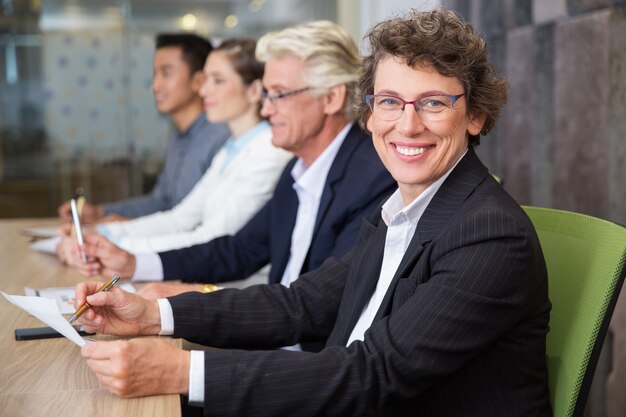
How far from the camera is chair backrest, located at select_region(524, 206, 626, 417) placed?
5.01 feet

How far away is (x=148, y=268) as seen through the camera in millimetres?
2607

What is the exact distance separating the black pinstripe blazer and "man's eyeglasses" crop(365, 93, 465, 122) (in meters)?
0.13

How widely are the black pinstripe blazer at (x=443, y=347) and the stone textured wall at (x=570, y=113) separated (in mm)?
935

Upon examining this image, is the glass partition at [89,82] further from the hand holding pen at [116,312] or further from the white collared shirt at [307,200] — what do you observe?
the hand holding pen at [116,312]

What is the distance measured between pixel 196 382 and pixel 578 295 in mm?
730

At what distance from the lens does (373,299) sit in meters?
1.78

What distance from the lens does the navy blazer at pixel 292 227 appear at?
7.77ft

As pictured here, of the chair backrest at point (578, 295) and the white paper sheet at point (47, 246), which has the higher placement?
the chair backrest at point (578, 295)

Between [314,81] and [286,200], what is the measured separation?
38 cm

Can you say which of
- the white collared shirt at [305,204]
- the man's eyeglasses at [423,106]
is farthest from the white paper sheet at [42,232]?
the man's eyeglasses at [423,106]

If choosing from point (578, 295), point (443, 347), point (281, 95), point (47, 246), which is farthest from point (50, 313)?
point (47, 246)

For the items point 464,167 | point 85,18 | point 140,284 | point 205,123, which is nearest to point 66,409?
point 464,167

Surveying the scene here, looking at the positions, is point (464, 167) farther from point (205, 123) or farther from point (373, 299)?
point (205, 123)

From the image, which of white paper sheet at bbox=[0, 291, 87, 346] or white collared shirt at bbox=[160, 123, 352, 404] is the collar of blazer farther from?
white collared shirt at bbox=[160, 123, 352, 404]
